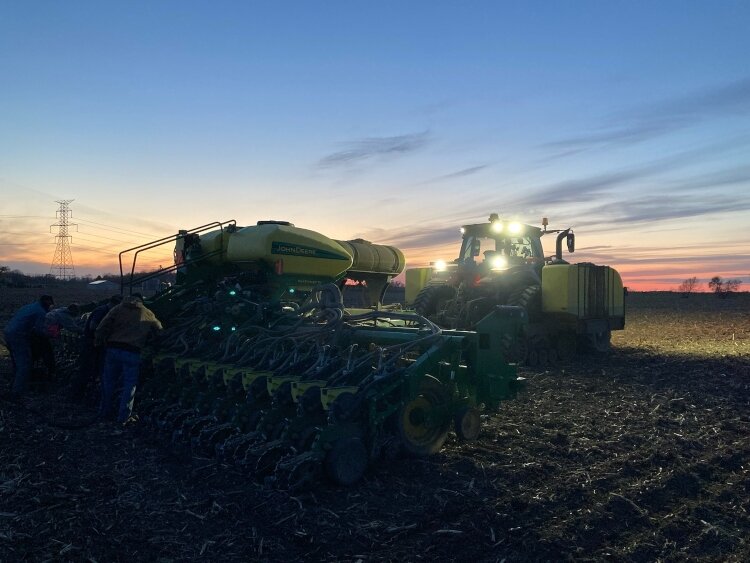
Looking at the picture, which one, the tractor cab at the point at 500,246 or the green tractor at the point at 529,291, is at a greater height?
the tractor cab at the point at 500,246

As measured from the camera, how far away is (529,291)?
12672 mm

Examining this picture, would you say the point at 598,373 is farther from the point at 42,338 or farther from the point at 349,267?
the point at 42,338

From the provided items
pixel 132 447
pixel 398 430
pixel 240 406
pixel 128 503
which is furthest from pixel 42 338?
pixel 398 430

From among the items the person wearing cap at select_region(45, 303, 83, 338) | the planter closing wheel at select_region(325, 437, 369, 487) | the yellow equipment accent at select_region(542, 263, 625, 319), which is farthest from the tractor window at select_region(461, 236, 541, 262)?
the planter closing wheel at select_region(325, 437, 369, 487)

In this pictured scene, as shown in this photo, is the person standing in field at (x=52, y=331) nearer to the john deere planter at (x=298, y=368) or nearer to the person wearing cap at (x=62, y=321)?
the person wearing cap at (x=62, y=321)

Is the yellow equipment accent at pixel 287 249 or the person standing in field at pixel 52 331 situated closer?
the yellow equipment accent at pixel 287 249

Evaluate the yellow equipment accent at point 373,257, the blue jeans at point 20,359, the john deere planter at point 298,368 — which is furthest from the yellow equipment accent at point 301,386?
the blue jeans at point 20,359

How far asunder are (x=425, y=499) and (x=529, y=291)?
8250 mm

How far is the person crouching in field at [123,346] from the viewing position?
770 cm

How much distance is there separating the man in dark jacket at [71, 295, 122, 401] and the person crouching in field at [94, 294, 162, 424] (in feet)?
4.13

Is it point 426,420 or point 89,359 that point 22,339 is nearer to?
point 89,359

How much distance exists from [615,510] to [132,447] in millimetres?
4875

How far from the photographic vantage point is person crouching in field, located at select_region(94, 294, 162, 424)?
770 cm

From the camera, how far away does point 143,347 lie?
7.94 m
